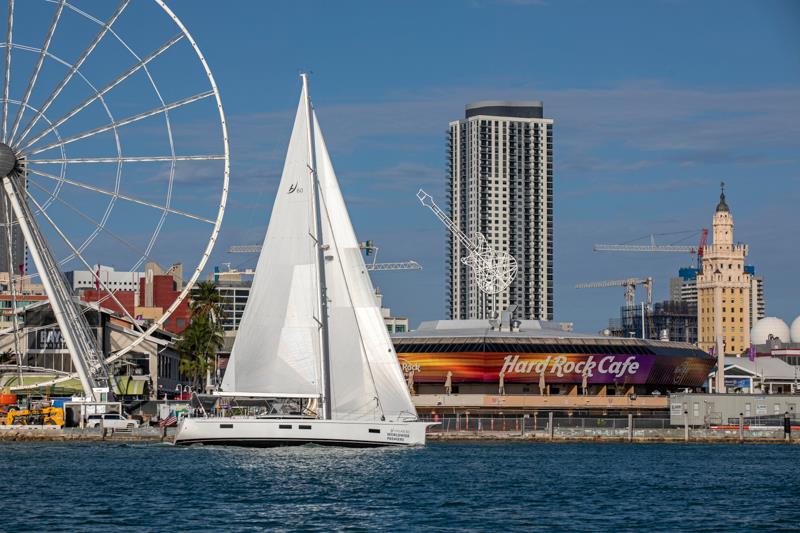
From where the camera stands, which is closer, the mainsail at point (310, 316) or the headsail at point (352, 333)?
the headsail at point (352, 333)

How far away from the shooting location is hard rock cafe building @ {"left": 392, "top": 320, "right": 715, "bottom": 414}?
6998 inches

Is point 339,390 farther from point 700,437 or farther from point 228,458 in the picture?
point 700,437

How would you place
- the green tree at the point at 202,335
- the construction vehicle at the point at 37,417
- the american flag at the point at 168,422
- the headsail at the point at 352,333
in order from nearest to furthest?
the headsail at the point at 352,333
the american flag at the point at 168,422
the construction vehicle at the point at 37,417
the green tree at the point at 202,335

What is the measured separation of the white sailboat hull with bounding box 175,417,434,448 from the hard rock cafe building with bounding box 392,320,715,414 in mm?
80827

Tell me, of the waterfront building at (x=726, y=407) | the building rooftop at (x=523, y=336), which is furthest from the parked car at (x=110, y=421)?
the building rooftop at (x=523, y=336)

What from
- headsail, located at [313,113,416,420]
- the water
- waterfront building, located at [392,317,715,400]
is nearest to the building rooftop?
waterfront building, located at [392,317,715,400]

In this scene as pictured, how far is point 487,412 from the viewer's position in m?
168

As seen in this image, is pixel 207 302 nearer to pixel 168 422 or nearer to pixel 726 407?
pixel 168 422

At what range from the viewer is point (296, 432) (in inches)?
3526

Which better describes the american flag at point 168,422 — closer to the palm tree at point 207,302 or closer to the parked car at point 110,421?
the parked car at point 110,421

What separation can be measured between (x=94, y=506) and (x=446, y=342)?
390ft

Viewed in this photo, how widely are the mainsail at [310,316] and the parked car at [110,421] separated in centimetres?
3023

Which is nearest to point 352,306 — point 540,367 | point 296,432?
point 296,432

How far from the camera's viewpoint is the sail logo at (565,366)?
7062 inches
